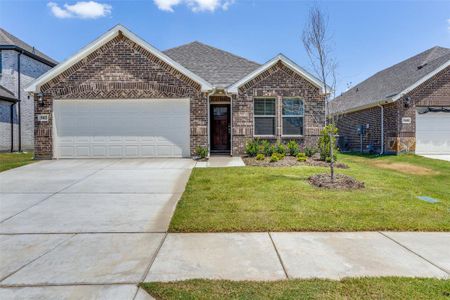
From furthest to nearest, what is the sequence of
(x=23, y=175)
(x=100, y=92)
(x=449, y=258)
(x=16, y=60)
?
(x=16, y=60) < (x=100, y=92) < (x=23, y=175) < (x=449, y=258)

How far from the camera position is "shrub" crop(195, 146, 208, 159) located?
12969 mm

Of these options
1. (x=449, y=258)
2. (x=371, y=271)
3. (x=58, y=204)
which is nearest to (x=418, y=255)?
(x=449, y=258)

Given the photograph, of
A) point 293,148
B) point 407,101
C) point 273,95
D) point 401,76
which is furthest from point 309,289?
point 401,76

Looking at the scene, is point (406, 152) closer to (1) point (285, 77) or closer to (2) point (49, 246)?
(1) point (285, 77)

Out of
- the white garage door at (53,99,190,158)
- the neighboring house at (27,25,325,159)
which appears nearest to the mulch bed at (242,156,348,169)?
the neighboring house at (27,25,325,159)

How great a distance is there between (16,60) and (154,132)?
13.0 metres

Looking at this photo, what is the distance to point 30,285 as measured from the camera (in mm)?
3125

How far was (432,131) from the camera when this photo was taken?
50.8ft

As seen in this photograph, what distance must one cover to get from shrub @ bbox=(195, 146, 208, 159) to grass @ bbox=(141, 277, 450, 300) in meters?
9.94

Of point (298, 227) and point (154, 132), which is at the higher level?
point (154, 132)

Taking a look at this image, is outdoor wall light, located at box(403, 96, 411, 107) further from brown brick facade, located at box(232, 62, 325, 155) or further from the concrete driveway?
the concrete driveway

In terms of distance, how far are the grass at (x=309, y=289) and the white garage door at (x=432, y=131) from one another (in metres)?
14.8

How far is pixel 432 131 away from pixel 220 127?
1116 cm

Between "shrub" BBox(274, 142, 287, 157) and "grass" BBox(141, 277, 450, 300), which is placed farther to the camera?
"shrub" BBox(274, 142, 287, 157)
